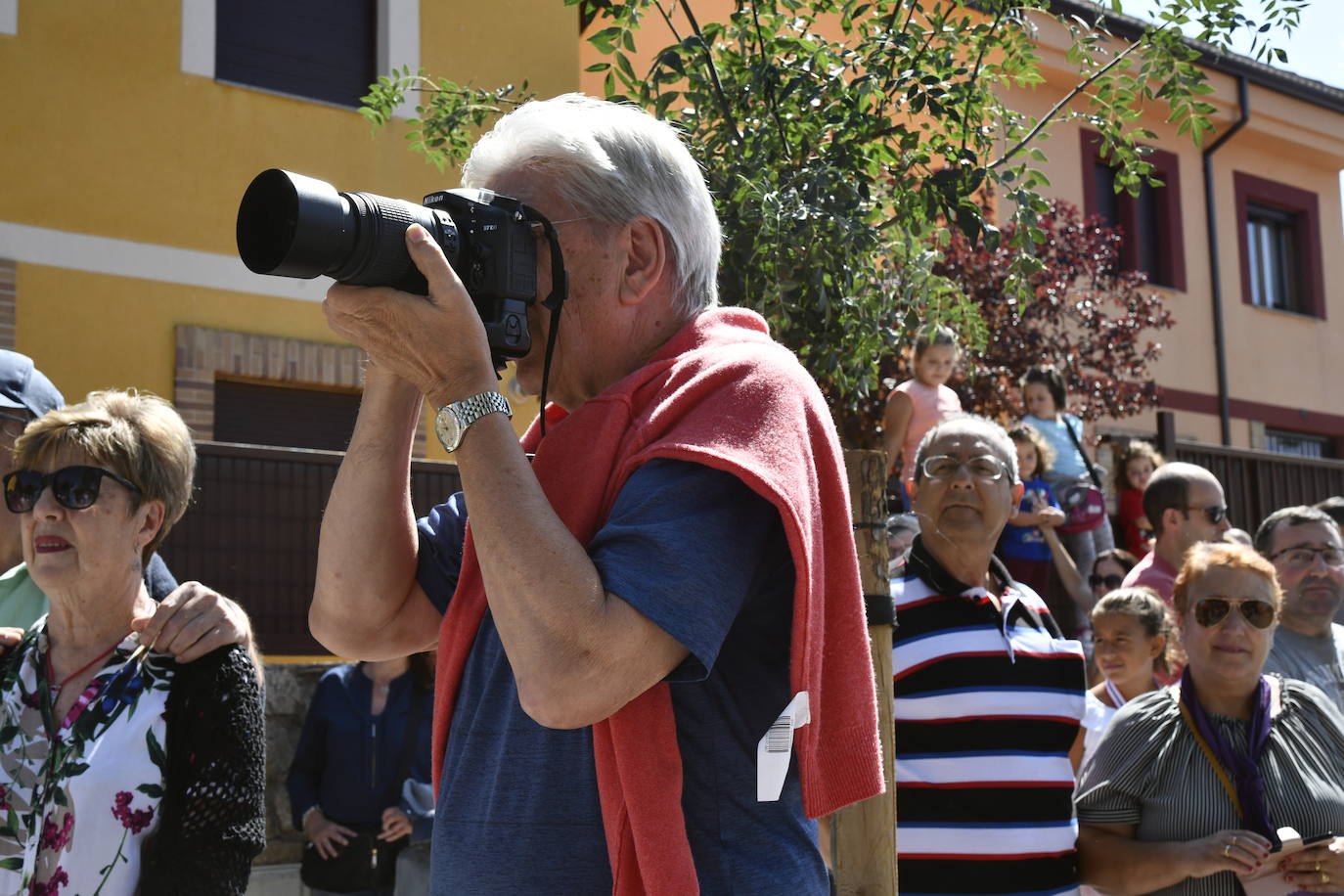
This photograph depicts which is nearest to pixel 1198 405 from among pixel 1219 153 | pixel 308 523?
pixel 1219 153

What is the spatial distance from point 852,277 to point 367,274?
6.89 feet

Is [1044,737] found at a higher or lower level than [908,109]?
lower

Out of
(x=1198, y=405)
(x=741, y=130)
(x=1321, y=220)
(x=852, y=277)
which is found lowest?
(x=852, y=277)

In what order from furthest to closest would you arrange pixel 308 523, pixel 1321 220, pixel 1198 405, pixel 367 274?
pixel 1321 220
pixel 1198 405
pixel 308 523
pixel 367 274

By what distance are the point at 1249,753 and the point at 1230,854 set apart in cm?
33

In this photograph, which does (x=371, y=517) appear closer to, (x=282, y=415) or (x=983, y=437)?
(x=983, y=437)

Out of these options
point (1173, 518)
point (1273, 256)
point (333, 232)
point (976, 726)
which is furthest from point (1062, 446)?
→ point (1273, 256)

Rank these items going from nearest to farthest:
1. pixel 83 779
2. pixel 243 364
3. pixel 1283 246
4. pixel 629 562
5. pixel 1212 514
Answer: pixel 629 562 < pixel 83 779 < pixel 1212 514 < pixel 243 364 < pixel 1283 246

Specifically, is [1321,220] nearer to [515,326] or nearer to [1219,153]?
[1219,153]

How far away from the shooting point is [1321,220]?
57.1 ft

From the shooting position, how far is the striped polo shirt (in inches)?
136

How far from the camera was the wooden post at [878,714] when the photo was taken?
2.52 metres

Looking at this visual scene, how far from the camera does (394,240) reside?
5.64ft

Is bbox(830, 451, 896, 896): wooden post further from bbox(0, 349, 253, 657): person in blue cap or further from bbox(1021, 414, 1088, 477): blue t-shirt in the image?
bbox(1021, 414, 1088, 477): blue t-shirt
